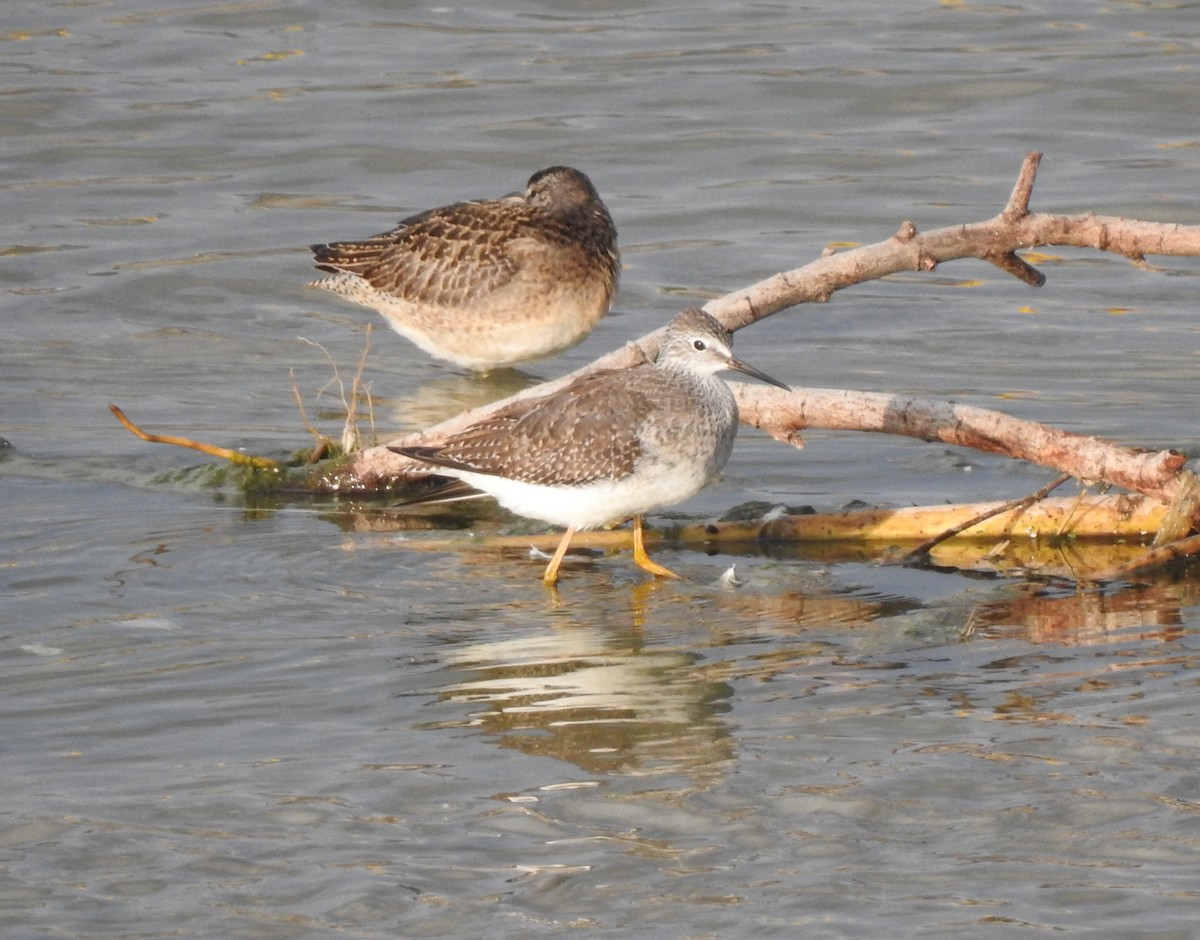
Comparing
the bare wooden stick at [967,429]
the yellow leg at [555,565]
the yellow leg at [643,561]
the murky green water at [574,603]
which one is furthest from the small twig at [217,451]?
the bare wooden stick at [967,429]

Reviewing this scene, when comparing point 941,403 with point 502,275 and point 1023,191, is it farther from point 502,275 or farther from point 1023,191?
point 502,275

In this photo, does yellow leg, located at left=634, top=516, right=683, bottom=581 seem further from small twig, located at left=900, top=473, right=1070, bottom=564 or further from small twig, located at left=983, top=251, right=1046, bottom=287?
small twig, located at left=983, top=251, right=1046, bottom=287

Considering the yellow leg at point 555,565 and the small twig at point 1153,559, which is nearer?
the small twig at point 1153,559

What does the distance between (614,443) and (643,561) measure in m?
0.52

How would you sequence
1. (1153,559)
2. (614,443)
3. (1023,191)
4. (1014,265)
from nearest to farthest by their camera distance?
(1153,559), (614,443), (1023,191), (1014,265)

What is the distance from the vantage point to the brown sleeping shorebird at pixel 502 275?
480 inches

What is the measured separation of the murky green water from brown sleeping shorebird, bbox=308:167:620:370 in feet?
1.37

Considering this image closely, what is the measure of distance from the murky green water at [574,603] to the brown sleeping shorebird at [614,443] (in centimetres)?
34

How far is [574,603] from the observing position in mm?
8258

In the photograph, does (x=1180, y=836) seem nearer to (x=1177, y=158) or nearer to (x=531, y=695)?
(x=531, y=695)

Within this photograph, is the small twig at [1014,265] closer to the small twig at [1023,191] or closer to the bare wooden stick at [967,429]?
the small twig at [1023,191]

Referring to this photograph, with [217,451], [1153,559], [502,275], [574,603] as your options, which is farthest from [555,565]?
[502,275]

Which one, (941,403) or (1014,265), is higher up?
(1014,265)

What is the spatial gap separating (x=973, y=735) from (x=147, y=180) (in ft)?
38.6
